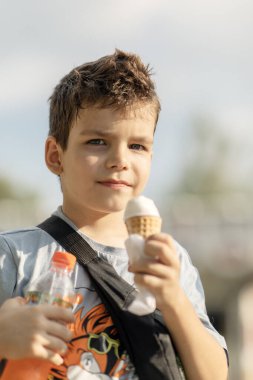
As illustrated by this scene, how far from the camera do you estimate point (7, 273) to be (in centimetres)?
295

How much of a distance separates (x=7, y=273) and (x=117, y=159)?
585 millimetres

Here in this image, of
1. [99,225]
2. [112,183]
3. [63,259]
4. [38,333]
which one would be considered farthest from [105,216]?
[38,333]

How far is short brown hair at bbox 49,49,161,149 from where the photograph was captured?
311 centimetres

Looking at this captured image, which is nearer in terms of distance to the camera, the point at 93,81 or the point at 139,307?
the point at 139,307

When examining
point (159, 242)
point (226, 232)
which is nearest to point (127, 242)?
point (159, 242)

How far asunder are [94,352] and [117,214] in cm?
58

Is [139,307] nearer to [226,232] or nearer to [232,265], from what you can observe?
[232,265]

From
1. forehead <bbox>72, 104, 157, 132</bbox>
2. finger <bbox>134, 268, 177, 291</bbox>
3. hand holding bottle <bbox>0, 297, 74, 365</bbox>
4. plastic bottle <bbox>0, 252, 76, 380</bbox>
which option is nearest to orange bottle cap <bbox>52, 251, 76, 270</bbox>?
plastic bottle <bbox>0, 252, 76, 380</bbox>

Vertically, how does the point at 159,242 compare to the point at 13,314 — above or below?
above

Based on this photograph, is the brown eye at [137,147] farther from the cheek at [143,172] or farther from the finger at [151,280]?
the finger at [151,280]

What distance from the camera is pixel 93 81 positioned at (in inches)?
126

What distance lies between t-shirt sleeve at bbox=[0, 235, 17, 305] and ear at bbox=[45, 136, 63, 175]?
432mm

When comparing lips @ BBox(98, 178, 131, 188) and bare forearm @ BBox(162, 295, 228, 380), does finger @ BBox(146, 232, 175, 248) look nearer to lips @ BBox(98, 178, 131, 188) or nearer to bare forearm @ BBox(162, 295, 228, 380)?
bare forearm @ BBox(162, 295, 228, 380)

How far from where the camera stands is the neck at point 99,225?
3.13m
